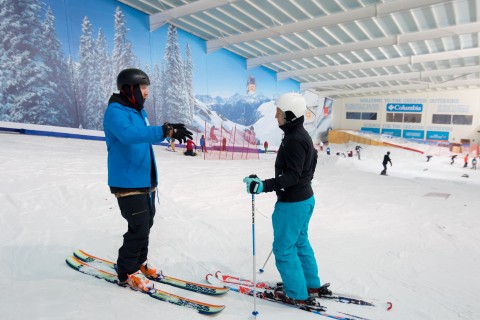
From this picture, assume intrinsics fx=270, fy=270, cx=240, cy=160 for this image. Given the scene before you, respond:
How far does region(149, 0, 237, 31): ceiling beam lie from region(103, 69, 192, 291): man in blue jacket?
26.2ft

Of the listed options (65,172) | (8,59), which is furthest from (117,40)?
(65,172)

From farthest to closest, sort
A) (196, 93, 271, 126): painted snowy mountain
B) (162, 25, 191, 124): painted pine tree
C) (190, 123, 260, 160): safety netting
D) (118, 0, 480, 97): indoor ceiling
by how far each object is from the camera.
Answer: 1. (196, 93, 271, 126): painted snowy mountain
2. (190, 123, 260, 160): safety netting
3. (162, 25, 191, 124): painted pine tree
4. (118, 0, 480, 97): indoor ceiling

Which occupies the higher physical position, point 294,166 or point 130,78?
point 130,78

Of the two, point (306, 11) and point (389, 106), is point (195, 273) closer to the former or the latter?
point (306, 11)

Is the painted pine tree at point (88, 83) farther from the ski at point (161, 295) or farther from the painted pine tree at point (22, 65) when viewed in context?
the ski at point (161, 295)

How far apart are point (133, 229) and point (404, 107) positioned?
28332mm

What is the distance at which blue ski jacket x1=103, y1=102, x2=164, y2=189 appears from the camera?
183 centimetres

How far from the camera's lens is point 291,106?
2.05m

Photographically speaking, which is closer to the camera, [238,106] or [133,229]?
[133,229]

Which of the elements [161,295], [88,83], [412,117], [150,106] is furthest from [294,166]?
[412,117]

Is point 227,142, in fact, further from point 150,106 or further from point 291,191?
point 291,191

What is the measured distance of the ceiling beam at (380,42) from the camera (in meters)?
9.69

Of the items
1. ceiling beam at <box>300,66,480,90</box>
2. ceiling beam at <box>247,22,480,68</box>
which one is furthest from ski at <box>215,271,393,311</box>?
ceiling beam at <box>300,66,480,90</box>

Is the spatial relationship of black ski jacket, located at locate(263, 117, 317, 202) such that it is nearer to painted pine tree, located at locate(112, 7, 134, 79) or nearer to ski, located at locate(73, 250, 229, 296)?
ski, located at locate(73, 250, 229, 296)
